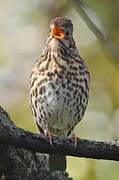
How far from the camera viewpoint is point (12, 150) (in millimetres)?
3418

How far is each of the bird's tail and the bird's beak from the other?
1.30m

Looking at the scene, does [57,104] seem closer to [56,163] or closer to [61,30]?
[56,163]

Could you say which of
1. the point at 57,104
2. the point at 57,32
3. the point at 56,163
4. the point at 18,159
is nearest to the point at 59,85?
the point at 57,104

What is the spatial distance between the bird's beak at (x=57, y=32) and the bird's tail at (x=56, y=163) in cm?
130

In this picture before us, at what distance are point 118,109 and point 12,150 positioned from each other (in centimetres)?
177

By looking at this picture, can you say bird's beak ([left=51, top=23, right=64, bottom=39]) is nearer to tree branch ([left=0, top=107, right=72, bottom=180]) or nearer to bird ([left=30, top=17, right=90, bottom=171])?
bird ([left=30, top=17, right=90, bottom=171])

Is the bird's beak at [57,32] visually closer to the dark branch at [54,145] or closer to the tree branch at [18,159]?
the tree branch at [18,159]

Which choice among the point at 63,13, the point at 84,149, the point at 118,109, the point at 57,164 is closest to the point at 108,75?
the point at 118,109

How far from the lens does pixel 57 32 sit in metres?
4.64

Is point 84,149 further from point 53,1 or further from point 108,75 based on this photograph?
point 53,1

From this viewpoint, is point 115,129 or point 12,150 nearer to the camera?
point 12,150

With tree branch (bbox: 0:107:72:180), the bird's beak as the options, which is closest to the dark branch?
tree branch (bbox: 0:107:72:180)

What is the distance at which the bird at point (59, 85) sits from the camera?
4367 millimetres

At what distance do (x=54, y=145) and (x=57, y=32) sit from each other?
5.73 ft
